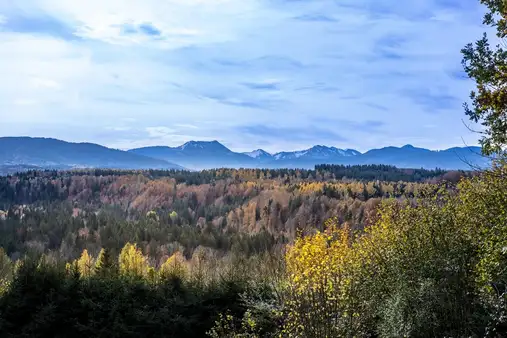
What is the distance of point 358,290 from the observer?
25.5 metres

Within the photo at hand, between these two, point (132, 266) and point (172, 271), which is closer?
point (172, 271)

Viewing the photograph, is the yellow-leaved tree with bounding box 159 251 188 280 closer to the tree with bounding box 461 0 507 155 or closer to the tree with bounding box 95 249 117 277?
the tree with bounding box 95 249 117 277

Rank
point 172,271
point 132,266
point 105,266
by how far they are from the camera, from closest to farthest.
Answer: point 172,271 → point 105,266 → point 132,266

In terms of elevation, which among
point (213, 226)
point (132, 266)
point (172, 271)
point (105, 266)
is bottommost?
point (213, 226)

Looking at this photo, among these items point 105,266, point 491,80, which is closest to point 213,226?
point 105,266

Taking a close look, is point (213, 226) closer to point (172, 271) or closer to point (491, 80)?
point (172, 271)

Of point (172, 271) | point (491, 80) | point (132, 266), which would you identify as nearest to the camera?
point (491, 80)

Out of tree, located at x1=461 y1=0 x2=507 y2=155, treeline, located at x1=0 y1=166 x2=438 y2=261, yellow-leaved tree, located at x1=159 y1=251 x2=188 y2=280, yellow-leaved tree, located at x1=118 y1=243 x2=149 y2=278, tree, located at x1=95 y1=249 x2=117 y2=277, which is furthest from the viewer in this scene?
A: treeline, located at x1=0 y1=166 x2=438 y2=261

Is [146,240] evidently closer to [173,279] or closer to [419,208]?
[173,279]

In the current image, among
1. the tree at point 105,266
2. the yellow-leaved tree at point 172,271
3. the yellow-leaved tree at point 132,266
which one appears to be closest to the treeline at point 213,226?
the yellow-leaved tree at point 132,266

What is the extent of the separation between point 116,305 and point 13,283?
7673 millimetres

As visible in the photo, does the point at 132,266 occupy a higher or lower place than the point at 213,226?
higher

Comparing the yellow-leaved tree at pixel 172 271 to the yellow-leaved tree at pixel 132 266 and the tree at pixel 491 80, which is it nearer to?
the yellow-leaved tree at pixel 132 266

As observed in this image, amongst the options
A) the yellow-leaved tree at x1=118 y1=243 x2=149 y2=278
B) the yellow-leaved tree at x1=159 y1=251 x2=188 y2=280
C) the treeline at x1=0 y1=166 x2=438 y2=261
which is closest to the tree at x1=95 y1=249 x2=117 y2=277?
the yellow-leaved tree at x1=118 y1=243 x2=149 y2=278
